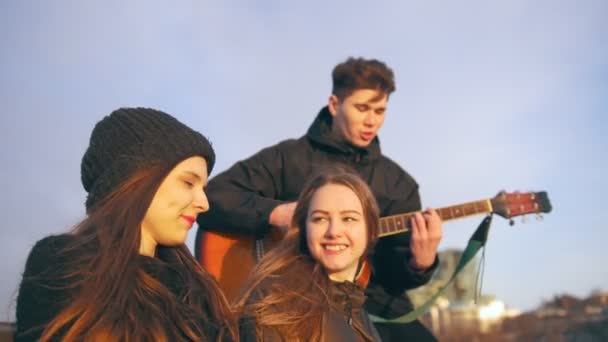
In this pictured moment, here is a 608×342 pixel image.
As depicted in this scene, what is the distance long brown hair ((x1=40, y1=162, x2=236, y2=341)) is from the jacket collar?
1800mm

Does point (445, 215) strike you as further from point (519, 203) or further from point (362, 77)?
point (362, 77)

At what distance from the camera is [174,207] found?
200 cm

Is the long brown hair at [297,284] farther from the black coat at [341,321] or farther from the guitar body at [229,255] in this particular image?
the guitar body at [229,255]

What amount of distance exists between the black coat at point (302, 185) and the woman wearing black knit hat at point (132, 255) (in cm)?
140

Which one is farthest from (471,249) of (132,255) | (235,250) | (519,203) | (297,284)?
(132,255)

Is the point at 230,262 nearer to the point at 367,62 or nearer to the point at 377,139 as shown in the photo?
A: the point at 377,139

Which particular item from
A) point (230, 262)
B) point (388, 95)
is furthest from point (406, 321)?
point (388, 95)

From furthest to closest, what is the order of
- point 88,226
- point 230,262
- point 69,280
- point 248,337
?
point 230,262 < point 248,337 < point 88,226 < point 69,280

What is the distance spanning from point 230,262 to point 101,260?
5.83ft

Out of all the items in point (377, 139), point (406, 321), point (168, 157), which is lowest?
point (406, 321)

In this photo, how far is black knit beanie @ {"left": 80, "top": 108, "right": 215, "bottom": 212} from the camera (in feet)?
6.42

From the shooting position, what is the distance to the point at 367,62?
385 cm

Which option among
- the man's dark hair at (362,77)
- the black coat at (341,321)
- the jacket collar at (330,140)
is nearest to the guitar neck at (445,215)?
the jacket collar at (330,140)

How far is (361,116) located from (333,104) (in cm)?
Answer: 23
